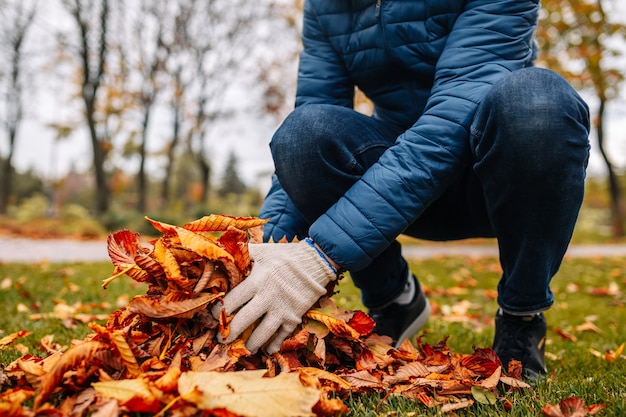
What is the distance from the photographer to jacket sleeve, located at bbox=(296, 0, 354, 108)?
6.84 ft

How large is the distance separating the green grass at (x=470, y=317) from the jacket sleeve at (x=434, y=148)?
45 cm

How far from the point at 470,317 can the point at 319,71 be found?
6.17 feet

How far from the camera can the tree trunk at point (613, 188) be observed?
14376mm

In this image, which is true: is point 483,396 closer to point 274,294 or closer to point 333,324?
point 333,324

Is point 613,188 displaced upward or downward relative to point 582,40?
downward

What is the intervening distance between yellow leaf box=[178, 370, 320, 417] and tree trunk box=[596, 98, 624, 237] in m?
15.4

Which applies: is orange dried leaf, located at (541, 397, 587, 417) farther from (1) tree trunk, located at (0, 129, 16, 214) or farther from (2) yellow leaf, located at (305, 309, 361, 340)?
(1) tree trunk, located at (0, 129, 16, 214)

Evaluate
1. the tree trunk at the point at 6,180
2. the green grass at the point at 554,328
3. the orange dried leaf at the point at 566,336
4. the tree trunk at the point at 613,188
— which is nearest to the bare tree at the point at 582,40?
the tree trunk at the point at 613,188

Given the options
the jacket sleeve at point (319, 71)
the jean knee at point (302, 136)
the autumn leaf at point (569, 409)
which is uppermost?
the jacket sleeve at point (319, 71)

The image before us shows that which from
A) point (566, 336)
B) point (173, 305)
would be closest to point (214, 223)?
point (173, 305)

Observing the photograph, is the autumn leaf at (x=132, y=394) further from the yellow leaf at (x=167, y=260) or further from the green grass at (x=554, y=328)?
the green grass at (x=554, y=328)

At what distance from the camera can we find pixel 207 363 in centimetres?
121

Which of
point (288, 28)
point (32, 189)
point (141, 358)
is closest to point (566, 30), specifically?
point (288, 28)

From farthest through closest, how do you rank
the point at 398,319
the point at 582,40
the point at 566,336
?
the point at 582,40, the point at 566,336, the point at 398,319
